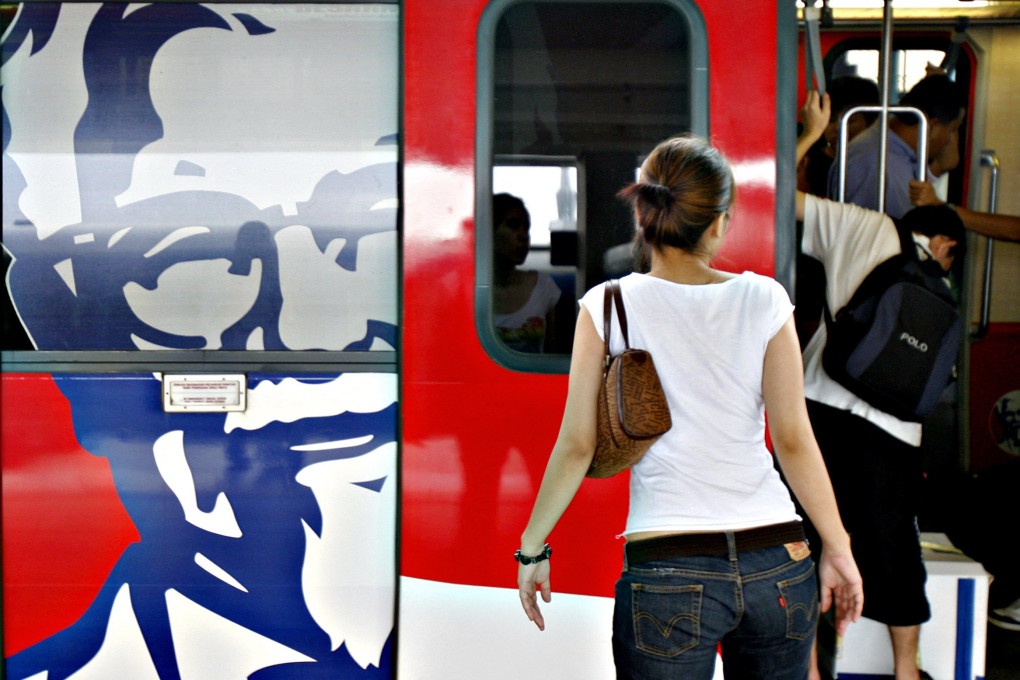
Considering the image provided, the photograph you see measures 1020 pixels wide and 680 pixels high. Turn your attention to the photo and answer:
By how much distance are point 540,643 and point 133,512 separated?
1.10 m

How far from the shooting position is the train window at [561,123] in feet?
8.30

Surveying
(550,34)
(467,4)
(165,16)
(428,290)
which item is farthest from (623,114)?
(165,16)

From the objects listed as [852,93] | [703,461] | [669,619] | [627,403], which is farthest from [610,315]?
[852,93]

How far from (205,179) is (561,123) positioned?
917 millimetres

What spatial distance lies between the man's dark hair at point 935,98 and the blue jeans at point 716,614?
2.70 metres

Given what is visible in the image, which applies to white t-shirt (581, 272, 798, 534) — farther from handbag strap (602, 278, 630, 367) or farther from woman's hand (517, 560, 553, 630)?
woman's hand (517, 560, 553, 630)

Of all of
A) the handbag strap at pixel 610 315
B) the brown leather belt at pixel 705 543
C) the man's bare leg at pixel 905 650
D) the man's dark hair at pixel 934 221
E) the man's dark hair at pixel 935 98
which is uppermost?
the man's dark hair at pixel 935 98

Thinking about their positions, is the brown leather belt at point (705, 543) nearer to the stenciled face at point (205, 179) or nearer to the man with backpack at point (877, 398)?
the stenciled face at point (205, 179)

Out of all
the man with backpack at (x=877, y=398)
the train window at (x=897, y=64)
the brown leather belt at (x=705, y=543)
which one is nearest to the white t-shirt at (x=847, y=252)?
the man with backpack at (x=877, y=398)

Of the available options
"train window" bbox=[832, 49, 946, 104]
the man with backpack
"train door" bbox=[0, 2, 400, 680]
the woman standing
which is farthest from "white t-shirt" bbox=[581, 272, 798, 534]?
"train window" bbox=[832, 49, 946, 104]

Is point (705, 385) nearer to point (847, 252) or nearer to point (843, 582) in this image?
point (843, 582)

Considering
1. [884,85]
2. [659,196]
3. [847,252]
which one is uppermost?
[884,85]

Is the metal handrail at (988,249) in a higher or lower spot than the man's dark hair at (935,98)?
lower

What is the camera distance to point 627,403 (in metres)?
1.75
